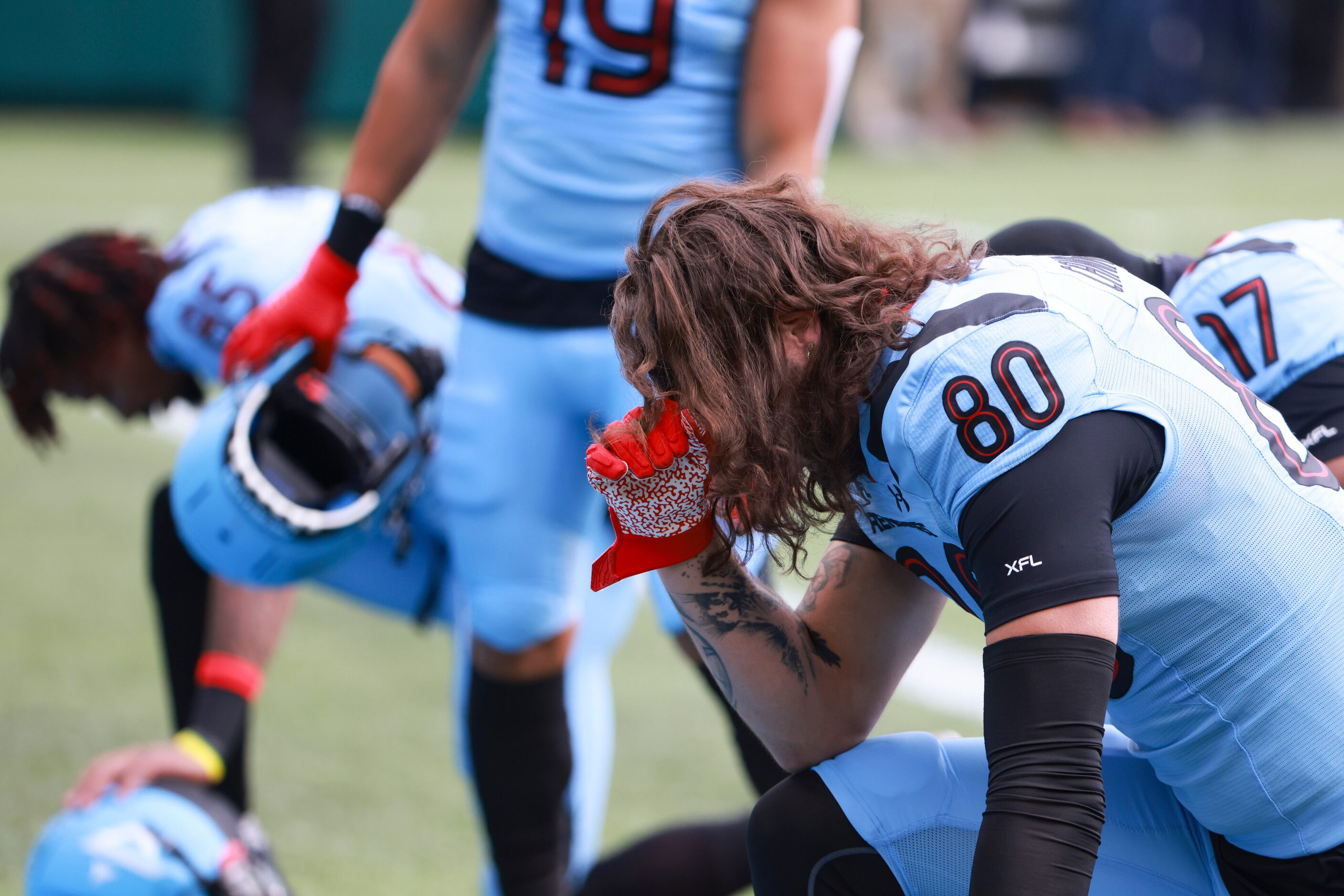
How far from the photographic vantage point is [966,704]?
3525 mm

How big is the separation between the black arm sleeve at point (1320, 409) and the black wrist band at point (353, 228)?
4.80ft

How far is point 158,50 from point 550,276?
12.3 metres

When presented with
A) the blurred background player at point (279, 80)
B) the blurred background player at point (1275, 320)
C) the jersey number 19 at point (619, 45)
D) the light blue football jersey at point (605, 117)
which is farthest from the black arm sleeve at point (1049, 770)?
the blurred background player at point (279, 80)

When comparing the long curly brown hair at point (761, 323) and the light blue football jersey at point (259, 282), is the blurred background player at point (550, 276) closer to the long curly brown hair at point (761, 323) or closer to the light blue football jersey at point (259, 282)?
the light blue football jersey at point (259, 282)

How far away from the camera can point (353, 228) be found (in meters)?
2.52

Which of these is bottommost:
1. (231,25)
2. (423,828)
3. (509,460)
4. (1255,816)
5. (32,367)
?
(231,25)

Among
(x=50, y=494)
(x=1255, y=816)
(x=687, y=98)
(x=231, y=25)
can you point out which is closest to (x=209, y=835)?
(x=687, y=98)

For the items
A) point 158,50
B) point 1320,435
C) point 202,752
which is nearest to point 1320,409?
point 1320,435

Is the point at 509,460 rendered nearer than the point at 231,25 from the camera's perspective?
Yes

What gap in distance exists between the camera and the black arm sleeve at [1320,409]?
75.6 inches

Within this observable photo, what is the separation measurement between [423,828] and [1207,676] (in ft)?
6.11

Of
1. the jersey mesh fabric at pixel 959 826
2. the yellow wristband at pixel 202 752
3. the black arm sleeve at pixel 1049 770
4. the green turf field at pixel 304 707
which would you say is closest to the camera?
the black arm sleeve at pixel 1049 770

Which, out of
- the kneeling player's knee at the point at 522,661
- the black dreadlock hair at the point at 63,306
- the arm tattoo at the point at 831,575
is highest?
the arm tattoo at the point at 831,575

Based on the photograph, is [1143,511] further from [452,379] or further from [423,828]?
[423,828]
